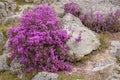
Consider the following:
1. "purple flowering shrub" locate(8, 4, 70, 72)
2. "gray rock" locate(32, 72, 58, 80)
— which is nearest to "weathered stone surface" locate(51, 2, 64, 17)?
"purple flowering shrub" locate(8, 4, 70, 72)

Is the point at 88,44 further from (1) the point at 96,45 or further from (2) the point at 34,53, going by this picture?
(2) the point at 34,53

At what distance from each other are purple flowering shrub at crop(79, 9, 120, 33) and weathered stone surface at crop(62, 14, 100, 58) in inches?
19.5

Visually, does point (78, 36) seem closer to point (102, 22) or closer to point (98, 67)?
point (98, 67)

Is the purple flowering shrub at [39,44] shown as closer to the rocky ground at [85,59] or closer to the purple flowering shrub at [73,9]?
the rocky ground at [85,59]

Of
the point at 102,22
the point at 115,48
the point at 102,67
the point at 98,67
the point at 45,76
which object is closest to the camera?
the point at 45,76

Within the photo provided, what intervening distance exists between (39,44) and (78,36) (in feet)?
6.16

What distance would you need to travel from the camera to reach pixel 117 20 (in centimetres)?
1372

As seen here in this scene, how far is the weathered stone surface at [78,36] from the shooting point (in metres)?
11.9

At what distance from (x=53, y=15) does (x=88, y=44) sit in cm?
183

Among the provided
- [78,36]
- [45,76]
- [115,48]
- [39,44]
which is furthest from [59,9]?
[45,76]

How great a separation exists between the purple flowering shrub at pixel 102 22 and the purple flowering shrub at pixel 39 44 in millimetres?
2200

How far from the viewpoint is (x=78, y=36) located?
12258mm

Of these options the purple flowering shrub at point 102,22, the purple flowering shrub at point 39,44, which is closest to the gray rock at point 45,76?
the purple flowering shrub at point 39,44

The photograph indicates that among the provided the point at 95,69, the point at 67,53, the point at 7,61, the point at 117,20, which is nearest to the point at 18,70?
the point at 7,61
